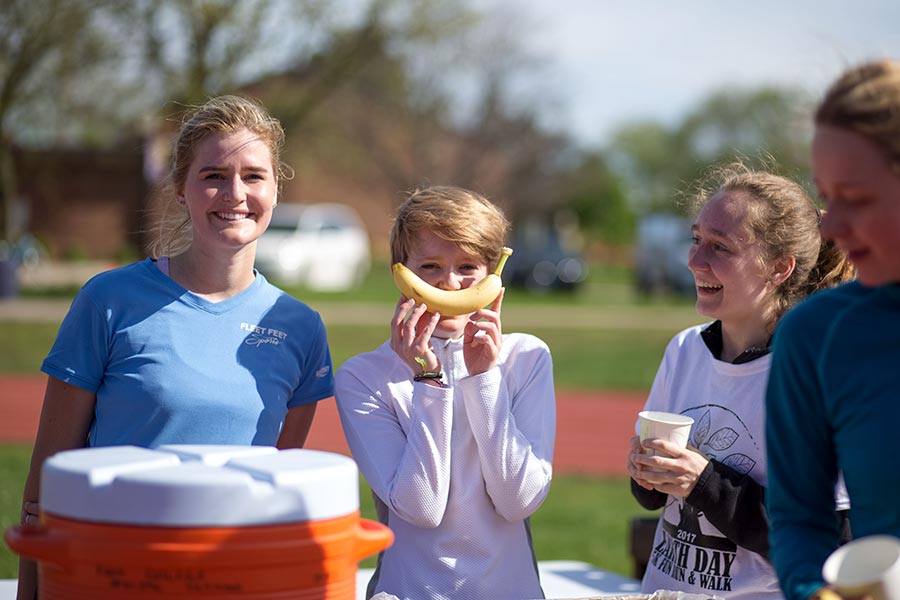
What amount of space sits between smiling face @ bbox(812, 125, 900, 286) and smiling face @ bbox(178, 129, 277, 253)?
163cm

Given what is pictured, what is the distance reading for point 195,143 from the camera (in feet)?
9.58

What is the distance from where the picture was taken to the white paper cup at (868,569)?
1.58 meters

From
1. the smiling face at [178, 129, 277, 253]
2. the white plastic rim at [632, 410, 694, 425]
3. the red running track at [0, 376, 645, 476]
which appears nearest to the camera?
the white plastic rim at [632, 410, 694, 425]

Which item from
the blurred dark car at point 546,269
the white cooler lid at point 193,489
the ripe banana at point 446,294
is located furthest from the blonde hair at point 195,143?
the blurred dark car at point 546,269

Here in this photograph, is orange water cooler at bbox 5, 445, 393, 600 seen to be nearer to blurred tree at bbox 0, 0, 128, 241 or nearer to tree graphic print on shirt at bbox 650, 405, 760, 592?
tree graphic print on shirt at bbox 650, 405, 760, 592

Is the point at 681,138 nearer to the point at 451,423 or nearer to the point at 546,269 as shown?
the point at 546,269

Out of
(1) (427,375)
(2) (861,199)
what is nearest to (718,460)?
(1) (427,375)

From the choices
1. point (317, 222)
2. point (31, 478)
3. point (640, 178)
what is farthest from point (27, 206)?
point (640, 178)

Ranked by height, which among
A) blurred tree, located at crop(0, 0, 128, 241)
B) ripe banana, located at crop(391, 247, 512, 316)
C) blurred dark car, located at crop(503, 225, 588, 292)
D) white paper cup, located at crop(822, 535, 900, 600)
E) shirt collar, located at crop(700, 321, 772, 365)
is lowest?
blurred dark car, located at crop(503, 225, 588, 292)

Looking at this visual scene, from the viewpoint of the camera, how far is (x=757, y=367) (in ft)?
Answer: 9.43

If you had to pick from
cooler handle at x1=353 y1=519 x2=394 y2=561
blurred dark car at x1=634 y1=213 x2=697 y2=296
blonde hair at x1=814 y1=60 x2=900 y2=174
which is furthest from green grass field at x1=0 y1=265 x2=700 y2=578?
blonde hair at x1=814 y1=60 x2=900 y2=174

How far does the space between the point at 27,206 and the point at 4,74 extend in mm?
16676

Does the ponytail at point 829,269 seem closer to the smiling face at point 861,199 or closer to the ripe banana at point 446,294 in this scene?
the ripe banana at point 446,294

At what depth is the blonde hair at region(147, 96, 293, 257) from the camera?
292 cm
